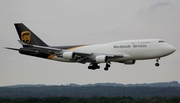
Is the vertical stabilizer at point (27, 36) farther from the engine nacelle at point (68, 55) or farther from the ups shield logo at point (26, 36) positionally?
the engine nacelle at point (68, 55)

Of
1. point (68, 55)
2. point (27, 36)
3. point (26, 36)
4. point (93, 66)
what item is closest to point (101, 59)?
point (93, 66)

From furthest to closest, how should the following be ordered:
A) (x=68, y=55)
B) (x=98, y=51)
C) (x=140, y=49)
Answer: (x=98, y=51) → (x=68, y=55) → (x=140, y=49)

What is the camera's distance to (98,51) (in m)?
94.9

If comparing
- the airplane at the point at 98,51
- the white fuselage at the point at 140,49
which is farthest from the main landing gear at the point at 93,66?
the white fuselage at the point at 140,49

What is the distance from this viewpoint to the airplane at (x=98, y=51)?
8912 cm

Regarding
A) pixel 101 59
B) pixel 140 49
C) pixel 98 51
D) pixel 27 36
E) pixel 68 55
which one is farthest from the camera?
pixel 27 36

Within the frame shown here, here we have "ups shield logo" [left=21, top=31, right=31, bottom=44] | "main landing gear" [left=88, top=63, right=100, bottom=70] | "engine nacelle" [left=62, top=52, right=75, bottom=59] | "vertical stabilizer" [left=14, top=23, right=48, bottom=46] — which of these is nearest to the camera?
"engine nacelle" [left=62, top=52, right=75, bottom=59]

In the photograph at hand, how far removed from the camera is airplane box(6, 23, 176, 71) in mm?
89125

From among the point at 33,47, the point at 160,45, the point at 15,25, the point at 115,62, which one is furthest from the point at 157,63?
the point at 15,25

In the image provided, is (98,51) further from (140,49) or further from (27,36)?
(27,36)

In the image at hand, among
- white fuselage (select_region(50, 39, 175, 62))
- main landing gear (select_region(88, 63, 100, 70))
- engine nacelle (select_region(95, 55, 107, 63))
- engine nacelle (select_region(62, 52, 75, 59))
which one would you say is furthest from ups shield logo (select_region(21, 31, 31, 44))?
white fuselage (select_region(50, 39, 175, 62))

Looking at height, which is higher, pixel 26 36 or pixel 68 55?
pixel 26 36

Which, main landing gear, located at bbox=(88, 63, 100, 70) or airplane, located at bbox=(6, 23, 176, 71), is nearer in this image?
airplane, located at bbox=(6, 23, 176, 71)

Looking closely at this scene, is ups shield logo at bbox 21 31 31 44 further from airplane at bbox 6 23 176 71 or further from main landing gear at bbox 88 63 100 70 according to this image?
main landing gear at bbox 88 63 100 70
